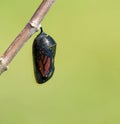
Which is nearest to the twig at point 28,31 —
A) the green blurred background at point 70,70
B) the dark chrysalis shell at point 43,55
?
the dark chrysalis shell at point 43,55

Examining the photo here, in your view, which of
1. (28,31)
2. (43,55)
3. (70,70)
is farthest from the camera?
(70,70)

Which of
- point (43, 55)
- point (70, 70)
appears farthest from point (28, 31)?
point (70, 70)

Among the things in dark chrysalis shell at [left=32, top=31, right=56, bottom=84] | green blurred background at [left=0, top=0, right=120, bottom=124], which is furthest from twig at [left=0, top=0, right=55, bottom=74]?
green blurred background at [left=0, top=0, right=120, bottom=124]

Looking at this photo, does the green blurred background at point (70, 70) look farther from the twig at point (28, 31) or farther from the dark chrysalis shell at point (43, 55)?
the twig at point (28, 31)

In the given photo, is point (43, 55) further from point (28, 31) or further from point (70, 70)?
point (70, 70)

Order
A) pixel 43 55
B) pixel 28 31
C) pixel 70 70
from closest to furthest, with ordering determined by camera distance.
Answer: pixel 28 31, pixel 43 55, pixel 70 70

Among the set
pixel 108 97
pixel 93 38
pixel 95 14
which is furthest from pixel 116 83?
pixel 95 14
